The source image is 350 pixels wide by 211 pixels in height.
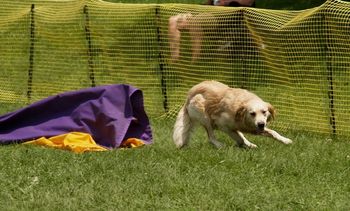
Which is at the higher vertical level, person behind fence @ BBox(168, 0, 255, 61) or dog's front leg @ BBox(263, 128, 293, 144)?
person behind fence @ BBox(168, 0, 255, 61)

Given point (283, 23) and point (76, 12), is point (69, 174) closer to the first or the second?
point (283, 23)

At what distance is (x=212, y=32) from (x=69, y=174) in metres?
4.52

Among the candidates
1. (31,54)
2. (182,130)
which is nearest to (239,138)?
(182,130)

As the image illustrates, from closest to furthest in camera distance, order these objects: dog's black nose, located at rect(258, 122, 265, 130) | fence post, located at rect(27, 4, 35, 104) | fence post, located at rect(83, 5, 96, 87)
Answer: dog's black nose, located at rect(258, 122, 265, 130) < fence post, located at rect(83, 5, 96, 87) < fence post, located at rect(27, 4, 35, 104)

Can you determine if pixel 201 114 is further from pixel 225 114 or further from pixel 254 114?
pixel 254 114

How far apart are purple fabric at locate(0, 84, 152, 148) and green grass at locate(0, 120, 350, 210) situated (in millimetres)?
400

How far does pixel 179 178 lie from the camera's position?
6559 millimetres

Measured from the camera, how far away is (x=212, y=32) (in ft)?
35.3

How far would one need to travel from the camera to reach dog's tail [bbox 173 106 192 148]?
848 cm

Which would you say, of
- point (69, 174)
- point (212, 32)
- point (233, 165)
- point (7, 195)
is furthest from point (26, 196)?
point (212, 32)

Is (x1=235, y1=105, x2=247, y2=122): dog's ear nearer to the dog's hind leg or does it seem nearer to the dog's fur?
the dog's fur

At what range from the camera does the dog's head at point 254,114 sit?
8.14 m

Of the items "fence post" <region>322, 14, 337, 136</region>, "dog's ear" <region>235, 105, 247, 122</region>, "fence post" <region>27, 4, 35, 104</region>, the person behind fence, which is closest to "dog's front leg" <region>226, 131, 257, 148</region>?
"dog's ear" <region>235, 105, 247, 122</region>

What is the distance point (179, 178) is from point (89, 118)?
2.28 meters
